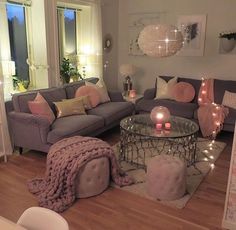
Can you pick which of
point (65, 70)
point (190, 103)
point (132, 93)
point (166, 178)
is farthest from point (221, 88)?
point (65, 70)

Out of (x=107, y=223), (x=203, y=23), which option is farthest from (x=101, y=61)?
(x=107, y=223)

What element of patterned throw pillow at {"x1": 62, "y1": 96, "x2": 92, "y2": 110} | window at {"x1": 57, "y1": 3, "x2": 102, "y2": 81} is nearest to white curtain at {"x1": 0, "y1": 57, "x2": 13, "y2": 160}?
patterned throw pillow at {"x1": 62, "y1": 96, "x2": 92, "y2": 110}

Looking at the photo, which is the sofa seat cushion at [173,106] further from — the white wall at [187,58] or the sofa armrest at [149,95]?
the white wall at [187,58]

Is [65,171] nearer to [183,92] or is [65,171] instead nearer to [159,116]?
[159,116]

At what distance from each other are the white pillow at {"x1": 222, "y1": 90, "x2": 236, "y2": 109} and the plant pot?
2.62 ft

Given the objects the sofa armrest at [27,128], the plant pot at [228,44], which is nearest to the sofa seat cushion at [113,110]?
the sofa armrest at [27,128]

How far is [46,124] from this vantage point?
345cm

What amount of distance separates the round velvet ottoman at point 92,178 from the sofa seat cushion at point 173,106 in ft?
7.00

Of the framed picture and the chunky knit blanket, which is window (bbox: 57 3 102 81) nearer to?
the framed picture

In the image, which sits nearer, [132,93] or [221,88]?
[221,88]

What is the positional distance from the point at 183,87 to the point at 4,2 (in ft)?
10.3

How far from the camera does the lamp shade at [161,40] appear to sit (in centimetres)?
332

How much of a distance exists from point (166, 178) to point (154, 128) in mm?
925

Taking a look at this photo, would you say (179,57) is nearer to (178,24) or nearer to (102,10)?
(178,24)
